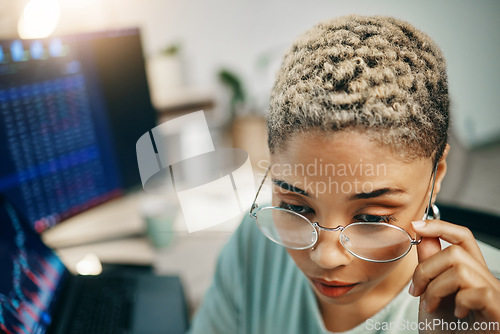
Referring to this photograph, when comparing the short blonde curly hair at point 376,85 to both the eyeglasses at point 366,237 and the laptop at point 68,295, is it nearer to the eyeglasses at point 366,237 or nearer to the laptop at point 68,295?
the eyeglasses at point 366,237

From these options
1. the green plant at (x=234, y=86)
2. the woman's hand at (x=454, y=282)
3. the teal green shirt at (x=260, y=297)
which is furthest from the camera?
the green plant at (x=234, y=86)

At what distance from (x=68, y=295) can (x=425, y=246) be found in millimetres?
634

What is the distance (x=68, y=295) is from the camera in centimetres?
65

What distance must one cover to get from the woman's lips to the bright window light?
2.60ft

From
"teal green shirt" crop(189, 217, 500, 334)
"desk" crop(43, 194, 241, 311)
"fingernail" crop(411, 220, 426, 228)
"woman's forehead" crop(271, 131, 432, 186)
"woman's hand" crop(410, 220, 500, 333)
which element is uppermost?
"woman's forehead" crop(271, 131, 432, 186)

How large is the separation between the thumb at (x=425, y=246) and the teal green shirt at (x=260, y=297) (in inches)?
2.9

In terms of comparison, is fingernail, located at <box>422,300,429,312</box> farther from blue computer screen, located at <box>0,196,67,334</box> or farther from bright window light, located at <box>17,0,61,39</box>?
bright window light, located at <box>17,0,61,39</box>

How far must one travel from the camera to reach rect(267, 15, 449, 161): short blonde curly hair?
0.86ft

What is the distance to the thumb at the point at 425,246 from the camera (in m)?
0.28

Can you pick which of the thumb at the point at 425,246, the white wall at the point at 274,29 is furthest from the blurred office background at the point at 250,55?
the thumb at the point at 425,246

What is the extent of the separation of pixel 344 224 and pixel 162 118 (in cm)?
80

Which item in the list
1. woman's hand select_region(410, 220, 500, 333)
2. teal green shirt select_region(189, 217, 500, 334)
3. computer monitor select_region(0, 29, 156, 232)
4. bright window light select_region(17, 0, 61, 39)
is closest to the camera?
woman's hand select_region(410, 220, 500, 333)

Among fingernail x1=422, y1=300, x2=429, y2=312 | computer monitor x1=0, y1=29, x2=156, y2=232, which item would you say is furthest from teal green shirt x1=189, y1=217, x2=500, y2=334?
computer monitor x1=0, y1=29, x2=156, y2=232

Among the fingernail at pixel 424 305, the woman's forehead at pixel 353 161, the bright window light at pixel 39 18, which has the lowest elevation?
the fingernail at pixel 424 305
